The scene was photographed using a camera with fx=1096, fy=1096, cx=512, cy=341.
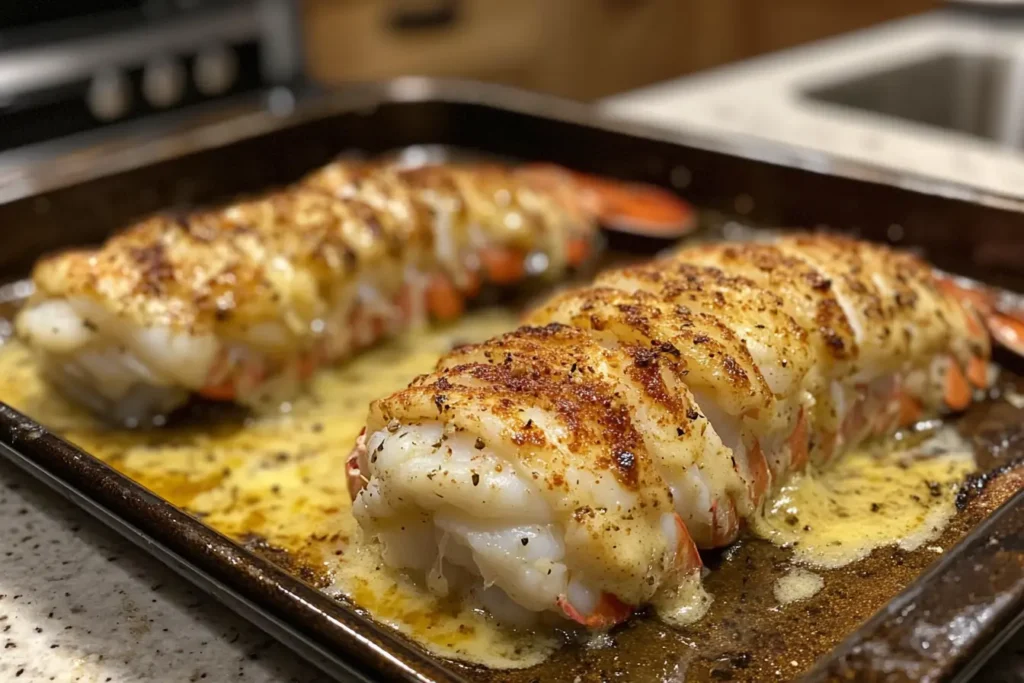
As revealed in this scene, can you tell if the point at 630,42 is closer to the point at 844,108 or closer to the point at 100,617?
the point at 844,108

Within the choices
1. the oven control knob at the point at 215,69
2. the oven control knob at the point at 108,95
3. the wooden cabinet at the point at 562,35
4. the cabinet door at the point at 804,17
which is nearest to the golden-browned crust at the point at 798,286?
the oven control knob at the point at 108,95

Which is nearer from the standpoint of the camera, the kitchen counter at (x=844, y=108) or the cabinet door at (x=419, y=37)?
the kitchen counter at (x=844, y=108)

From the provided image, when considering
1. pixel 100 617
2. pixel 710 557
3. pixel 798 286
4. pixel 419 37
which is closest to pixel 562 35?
pixel 419 37

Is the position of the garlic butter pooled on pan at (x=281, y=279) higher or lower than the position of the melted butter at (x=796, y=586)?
higher

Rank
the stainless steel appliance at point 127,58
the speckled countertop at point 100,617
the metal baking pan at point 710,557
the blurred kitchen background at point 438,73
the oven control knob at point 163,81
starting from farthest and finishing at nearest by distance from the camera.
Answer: the oven control knob at point 163,81, the stainless steel appliance at point 127,58, the blurred kitchen background at point 438,73, the speckled countertop at point 100,617, the metal baking pan at point 710,557

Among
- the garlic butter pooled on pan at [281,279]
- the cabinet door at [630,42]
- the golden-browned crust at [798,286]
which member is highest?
the golden-browned crust at [798,286]

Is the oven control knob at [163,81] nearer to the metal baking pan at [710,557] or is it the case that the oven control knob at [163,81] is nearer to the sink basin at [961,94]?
the metal baking pan at [710,557]

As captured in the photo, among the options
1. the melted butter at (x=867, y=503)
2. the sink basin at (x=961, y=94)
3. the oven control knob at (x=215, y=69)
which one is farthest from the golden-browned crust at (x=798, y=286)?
the oven control knob at (x=215, y=69)

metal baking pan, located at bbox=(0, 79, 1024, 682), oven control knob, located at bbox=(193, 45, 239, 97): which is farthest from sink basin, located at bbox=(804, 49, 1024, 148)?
oven control knob, located at bbox=(193, 45, 239, 97)

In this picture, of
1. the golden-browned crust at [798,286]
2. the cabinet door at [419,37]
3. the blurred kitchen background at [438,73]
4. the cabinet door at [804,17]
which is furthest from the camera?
the cabinet door at [804,17]
